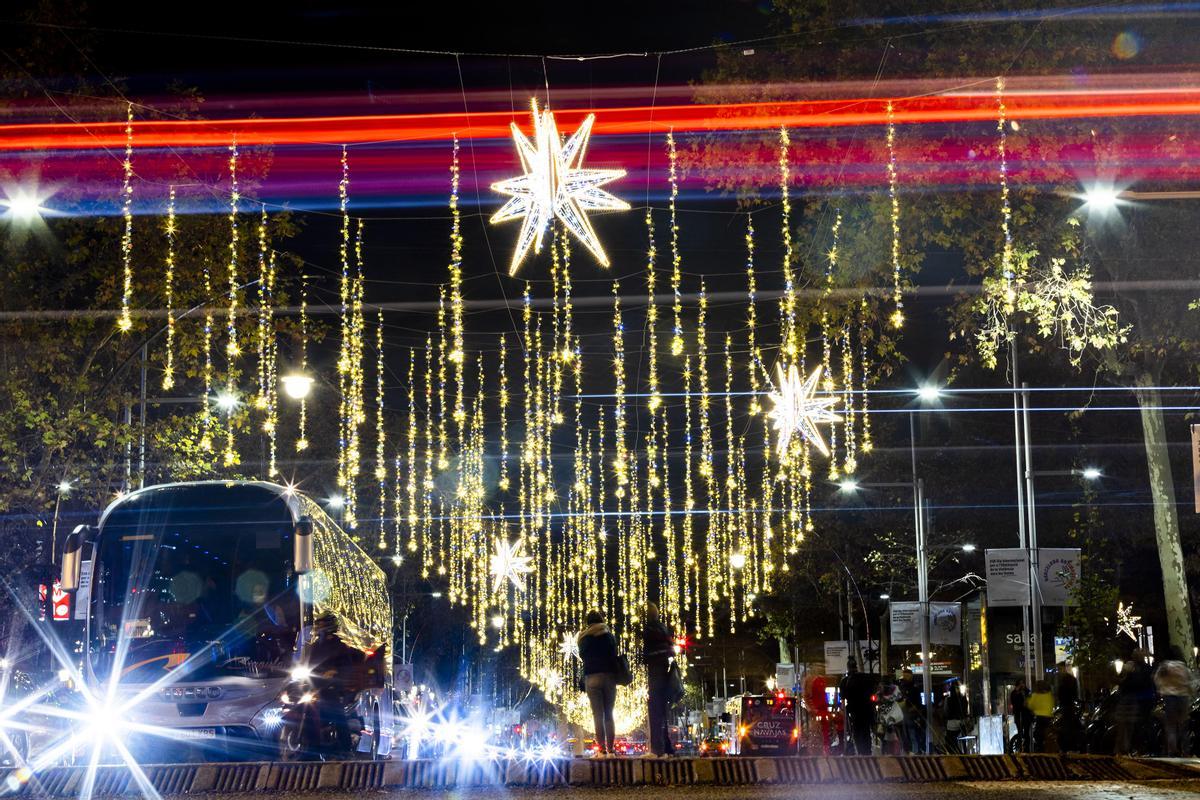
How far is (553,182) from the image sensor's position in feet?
43.0

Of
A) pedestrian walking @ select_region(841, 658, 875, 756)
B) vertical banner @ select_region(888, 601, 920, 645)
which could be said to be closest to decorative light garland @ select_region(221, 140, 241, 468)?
pedestrian walking @ select_region(841, 658, 875, 756)

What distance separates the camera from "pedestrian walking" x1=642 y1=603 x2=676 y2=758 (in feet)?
54.3

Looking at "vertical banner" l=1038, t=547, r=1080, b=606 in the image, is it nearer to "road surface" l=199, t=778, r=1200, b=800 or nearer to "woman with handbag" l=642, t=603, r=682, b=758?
"woman with handbag" l=642, t=603, r=682, b=758

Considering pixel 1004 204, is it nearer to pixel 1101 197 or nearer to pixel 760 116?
pixel 1101 197

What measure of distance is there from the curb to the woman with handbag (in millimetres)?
3561

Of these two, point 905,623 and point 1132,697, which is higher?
point 905,623

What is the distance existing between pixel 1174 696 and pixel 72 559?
14.2m

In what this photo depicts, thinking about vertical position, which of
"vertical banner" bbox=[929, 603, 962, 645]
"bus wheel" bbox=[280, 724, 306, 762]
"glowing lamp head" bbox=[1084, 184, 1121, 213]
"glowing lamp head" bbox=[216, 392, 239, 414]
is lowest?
"bus wheel" bbox=[280, 724, 306, 762]

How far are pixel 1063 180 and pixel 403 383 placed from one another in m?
21.5

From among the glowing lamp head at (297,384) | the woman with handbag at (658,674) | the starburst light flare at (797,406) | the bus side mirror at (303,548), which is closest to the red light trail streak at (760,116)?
the bus side mirror at (303,548)

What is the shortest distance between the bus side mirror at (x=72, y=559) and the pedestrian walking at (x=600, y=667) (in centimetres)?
618

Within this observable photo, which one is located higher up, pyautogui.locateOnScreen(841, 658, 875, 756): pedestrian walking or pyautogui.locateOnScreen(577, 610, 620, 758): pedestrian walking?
pyautogui.locateOnScreen(577, 610, 620, 758): pedestrian walking

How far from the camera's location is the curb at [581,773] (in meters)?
12.6

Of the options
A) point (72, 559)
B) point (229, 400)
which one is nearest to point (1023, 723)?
point (229, 400)
